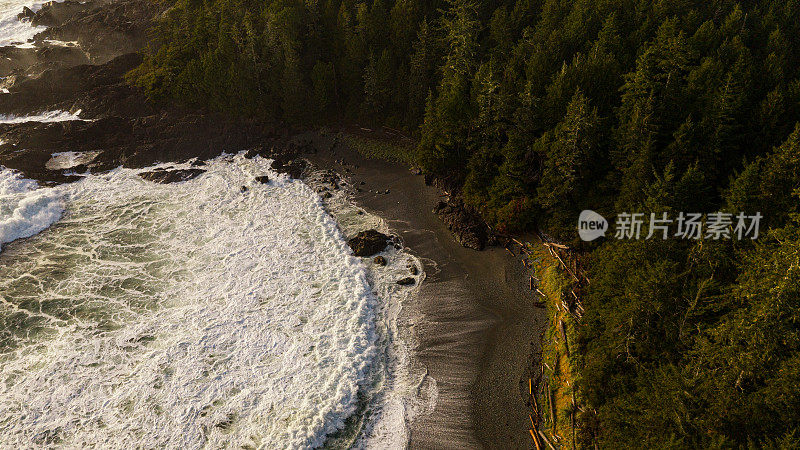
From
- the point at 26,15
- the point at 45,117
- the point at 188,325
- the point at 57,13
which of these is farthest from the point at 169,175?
the point at 26,15

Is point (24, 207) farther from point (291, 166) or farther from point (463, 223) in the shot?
point (463, 223)

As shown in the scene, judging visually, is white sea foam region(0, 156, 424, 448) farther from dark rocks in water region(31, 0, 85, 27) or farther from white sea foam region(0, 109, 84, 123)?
dark rocks in water region(31, 0, 85, 27)

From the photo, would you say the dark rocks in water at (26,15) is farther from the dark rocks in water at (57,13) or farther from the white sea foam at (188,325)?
the white sea foam at (188,325)

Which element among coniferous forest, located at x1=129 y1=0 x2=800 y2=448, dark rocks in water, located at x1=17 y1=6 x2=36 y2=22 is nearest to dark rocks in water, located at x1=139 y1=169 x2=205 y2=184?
coniferous forest, located at x1=129 y1=0 x2=800 y2=448

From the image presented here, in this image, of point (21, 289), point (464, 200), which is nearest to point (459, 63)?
point (464, 200)

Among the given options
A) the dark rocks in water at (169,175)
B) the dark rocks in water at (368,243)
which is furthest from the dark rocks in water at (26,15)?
the dark rocks in water at (368,243)
